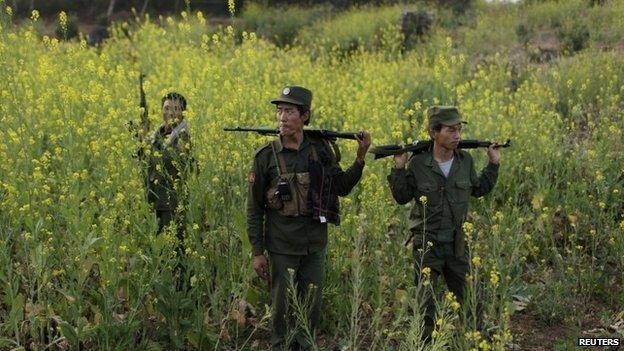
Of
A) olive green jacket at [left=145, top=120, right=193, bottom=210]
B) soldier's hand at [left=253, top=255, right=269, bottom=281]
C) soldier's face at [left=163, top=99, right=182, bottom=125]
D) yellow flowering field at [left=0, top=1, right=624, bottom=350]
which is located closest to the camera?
yellow flowering field at [left=0, top=1, right=624, bottom=350]

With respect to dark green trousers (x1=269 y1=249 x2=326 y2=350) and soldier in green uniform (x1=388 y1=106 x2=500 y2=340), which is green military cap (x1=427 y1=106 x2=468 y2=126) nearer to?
soldier in green uniform (x1=388 y1=106 x2=500 y2=340)

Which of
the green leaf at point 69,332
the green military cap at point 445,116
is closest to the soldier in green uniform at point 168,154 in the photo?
the green leaf at point 69,332

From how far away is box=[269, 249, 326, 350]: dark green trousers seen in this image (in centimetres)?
371

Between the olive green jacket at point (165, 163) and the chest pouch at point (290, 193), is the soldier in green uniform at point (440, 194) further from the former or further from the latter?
the olive green jacket at point (165, 163)

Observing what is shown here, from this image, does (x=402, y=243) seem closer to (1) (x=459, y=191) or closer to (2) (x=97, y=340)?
(1) (x=459, y=191)

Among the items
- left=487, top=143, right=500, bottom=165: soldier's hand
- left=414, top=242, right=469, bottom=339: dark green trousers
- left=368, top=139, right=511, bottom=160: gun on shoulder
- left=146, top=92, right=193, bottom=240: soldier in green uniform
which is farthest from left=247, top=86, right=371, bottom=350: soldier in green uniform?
left=146, top=92, right=193, bottom=240: soldier in green uniform

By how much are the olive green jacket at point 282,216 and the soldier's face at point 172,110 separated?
1337 mm

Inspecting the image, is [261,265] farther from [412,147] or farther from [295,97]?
Result: [412,147]

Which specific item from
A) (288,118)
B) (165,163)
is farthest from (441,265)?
(165,163)

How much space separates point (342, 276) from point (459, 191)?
1.16m

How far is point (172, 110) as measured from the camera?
15.8ft

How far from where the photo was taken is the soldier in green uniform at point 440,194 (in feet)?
12.3

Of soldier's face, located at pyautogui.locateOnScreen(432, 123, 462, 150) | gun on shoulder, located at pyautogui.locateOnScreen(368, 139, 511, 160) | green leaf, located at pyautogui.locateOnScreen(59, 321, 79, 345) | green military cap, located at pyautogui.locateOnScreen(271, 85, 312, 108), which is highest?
green military cap, located at pyautogui.locateOnScreen(271, 85, 312, 108)

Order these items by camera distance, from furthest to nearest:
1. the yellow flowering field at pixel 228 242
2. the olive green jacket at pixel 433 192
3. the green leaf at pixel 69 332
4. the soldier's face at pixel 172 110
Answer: the soldier's face at pixel 172 110 < the olive green jacket at pixel 433 192 < the yellow flowering field at pixel 228 242 < the green leaf at pixel 69 332
